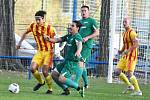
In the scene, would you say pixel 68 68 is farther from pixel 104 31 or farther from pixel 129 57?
pixel 104 31

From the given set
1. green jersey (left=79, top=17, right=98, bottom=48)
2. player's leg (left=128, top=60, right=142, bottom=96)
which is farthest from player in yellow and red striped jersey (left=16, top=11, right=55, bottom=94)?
player's leg (left=128, top=60, right=142, bottom=96)

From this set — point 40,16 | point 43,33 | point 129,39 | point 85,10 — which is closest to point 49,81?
point 43,33

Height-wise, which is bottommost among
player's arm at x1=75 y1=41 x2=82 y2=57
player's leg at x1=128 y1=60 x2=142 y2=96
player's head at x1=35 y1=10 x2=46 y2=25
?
player's leg at x1=128 y1=60 x2=142 y2=96

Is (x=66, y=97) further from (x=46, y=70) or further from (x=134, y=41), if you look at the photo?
(x=134, y=41)

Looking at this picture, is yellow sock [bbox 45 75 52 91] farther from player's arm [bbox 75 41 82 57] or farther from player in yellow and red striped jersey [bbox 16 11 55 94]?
player's arm [bbox 75 41 82 57]

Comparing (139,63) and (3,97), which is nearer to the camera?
(3,97)

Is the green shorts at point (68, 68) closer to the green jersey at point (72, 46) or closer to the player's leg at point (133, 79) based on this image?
the green jersey at point (72, 46)

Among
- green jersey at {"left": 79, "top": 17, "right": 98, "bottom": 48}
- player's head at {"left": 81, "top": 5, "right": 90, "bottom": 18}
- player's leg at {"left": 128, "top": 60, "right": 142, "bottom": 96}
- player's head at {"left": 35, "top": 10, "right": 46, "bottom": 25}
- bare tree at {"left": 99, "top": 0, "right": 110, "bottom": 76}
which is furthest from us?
bare tree at {"left": 99, "top": 0, "right": 110, "bottom": 76}

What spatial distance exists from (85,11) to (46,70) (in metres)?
1.83

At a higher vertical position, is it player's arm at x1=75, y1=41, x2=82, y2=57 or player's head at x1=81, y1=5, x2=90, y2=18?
player's head at x1=81, y1=5, x2=90, y2=18

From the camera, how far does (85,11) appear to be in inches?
612

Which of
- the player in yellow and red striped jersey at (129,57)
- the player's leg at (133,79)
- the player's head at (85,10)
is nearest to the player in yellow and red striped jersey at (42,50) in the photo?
the player's head at (85,10)

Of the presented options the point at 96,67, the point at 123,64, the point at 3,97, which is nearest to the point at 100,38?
the point at 96,67

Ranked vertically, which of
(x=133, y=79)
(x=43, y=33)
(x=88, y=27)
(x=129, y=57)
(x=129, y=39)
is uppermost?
(x=88, y=27)
